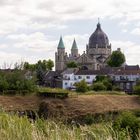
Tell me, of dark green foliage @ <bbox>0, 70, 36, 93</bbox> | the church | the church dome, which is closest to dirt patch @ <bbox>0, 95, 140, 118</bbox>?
dark green foliage @ <bbox>0, 70, 36, 93</bbox>

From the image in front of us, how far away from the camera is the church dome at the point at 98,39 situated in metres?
143

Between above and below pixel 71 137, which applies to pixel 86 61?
above

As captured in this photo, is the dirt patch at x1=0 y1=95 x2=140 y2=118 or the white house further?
the white house

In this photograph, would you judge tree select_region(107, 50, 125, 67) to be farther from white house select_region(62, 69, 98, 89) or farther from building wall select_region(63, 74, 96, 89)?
building wall select_region(63, 74, 96, 89)

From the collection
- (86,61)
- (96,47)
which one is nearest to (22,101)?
(86,61)

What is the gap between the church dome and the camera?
14288cm

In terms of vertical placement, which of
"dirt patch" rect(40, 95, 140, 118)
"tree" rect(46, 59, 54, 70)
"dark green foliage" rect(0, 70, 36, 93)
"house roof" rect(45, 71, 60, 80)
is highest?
"tree" rect(46, 59, 54, 70)

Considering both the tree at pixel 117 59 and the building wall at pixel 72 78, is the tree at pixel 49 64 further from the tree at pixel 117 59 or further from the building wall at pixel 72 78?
the building wall at pixel 72 78

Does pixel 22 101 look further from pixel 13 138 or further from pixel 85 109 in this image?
pixel 13 138

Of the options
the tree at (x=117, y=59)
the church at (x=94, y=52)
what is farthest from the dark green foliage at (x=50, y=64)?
the tree at (x=117, y=59)

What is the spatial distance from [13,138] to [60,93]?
133 ft

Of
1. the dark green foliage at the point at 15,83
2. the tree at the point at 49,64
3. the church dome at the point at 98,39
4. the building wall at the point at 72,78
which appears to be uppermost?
the church dome at the point at 98,39

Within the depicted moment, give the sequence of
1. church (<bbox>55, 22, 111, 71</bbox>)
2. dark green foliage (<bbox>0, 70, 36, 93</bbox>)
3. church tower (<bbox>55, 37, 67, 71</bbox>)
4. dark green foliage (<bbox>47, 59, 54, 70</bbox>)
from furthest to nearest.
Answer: church tower (<bbox>55, 37, 67, 71</bbox>) → church (<bbox>55, 22, 111, 71</bbox>) → dark green foliage (<bbox>47, 59, 54, 70</bbox>) → dark green foliage (<bbox>0, 70, 36, 93</bbox>)

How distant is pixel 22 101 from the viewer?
148 feet
